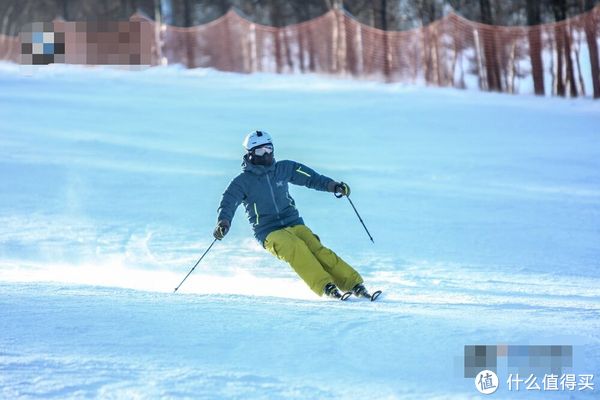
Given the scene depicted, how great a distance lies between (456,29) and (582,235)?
14.5 meters

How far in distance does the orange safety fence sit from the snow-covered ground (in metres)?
1.66

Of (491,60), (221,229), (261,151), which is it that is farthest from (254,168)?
(491,60)

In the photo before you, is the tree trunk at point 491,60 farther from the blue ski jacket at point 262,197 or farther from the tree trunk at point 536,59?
the blue ski jacket at point 262,197

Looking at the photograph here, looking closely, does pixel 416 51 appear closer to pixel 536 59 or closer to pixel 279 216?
pixel 536 59

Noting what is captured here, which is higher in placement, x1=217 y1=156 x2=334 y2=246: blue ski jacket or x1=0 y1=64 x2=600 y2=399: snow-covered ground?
x1=217 y1=156 x2=334 y2=246: blue ski jacket

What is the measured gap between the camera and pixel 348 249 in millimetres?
8422

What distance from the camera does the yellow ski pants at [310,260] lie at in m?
5.88

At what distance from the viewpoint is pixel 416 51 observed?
2283cm

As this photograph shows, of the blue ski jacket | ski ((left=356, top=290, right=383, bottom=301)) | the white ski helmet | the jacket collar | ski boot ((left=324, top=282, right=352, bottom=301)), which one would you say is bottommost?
ski ((left=356, top=290, right=383, bottom=301))

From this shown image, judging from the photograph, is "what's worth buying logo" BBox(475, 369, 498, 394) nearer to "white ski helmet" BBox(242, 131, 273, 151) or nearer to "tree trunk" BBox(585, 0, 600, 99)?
"white ski helmet" BBox(242, 131, 273, 151)

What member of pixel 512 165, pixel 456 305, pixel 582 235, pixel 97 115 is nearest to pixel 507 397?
pixel 456 305

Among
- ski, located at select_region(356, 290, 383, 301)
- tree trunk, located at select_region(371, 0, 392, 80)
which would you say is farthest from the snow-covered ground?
tree trunk, located at select_region(371, 0, 392, 80)

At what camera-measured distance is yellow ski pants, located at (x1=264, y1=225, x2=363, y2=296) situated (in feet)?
19.3

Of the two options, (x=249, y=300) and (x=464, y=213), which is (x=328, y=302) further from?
(x=464, y=213)
